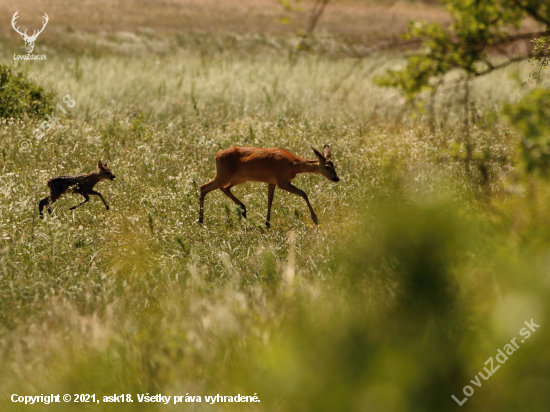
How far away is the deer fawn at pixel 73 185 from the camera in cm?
643

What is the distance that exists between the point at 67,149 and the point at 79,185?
2.31 metres

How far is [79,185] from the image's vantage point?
263 inches

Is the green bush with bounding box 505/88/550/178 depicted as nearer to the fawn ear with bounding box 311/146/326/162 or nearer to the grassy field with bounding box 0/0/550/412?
the grassy field with bounding box 0/0/550/412

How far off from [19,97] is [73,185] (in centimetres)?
463

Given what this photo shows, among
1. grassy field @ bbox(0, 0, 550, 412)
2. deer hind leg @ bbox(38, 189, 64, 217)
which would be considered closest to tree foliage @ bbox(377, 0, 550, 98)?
grassy field @ bbox(0, 0, 550, 412)

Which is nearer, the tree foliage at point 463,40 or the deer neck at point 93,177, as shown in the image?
the tree foliage at point 463,40

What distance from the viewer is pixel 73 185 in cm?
654

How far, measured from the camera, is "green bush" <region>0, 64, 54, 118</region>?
32.3 ft

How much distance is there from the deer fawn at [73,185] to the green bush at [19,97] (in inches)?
144
